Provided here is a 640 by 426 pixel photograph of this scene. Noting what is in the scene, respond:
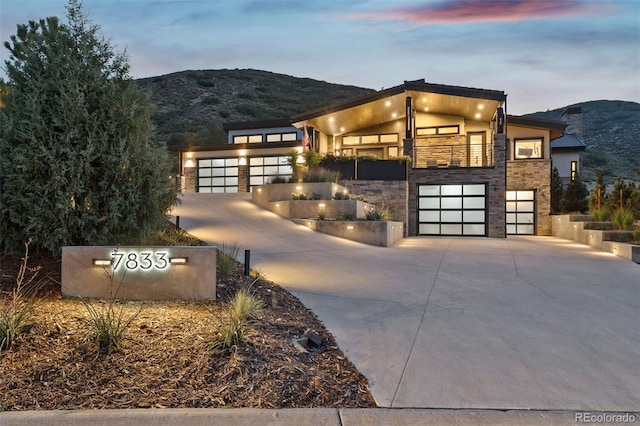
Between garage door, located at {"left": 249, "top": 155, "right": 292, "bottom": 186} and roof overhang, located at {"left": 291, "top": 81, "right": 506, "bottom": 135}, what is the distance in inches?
144

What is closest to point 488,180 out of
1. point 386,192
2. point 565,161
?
point 386,192

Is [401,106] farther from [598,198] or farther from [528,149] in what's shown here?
[598,198]

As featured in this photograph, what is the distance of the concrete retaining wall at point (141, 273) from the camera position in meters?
4.73

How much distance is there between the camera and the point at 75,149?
539 centimetres

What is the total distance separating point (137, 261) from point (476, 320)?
4.52 m

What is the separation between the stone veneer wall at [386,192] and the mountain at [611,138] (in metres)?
28.1

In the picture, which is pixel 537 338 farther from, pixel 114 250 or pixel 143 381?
pixel 114 250

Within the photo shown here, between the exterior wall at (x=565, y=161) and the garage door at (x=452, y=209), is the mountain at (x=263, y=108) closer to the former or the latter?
the exterior wall at (x=565, y=161)

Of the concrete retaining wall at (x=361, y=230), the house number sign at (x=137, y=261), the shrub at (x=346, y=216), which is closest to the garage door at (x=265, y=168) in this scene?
the shrub at (x=346, y=216)

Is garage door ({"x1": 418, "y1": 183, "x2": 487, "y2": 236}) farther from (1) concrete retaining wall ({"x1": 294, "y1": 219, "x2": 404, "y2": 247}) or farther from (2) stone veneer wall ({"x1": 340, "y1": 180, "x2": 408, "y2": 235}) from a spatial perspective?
(1) concrete retaining wall ({"x1": 294, "y1": 219, "x2": 404, "y2": 247})

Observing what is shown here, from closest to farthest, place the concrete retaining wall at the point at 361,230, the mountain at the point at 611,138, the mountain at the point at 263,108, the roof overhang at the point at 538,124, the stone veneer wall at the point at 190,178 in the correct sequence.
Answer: the concrete retaining wall at the point at 361,230 < the roof overhang at the point at 538,124 < the stone veneer wall at the point at 190,178 < the mountain at the point at 611,138 < the mountain at the point at 263,108

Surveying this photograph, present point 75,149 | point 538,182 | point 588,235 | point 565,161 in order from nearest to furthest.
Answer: point 75,149, point 588,235, point 538,182, point 565,161

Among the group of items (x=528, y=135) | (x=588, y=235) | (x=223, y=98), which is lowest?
(x=588, y=235)

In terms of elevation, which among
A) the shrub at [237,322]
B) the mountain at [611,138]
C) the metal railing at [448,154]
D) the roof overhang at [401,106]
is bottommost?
the shrub at [237,322]
